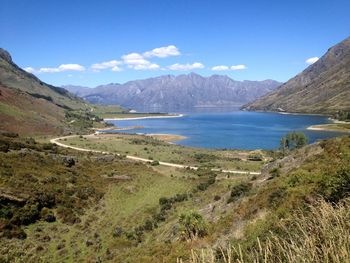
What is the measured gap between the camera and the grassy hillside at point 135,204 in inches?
770

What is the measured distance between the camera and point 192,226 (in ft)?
83.4

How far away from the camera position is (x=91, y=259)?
28.5 m

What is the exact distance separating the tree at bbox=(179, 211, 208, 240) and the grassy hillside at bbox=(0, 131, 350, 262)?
452mm

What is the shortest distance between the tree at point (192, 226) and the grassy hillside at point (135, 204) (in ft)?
1.48

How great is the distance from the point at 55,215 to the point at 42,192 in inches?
164

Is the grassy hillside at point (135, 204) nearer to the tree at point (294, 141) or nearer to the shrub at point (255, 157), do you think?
the shrub at point (255, 157)

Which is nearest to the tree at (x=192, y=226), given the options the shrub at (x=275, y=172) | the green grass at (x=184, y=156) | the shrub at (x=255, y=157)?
the shrub at (x=275, y=172)

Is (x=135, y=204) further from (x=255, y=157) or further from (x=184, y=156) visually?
(x=255, y=157)

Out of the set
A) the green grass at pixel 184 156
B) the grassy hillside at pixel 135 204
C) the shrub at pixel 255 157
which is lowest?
the shrub at pixel 255 157

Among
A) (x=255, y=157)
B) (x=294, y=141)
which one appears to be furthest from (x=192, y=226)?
(x=294, y=141)

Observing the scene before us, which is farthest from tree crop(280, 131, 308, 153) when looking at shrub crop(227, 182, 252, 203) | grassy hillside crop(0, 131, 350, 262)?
shrub crop(227, 182, 252, 203)

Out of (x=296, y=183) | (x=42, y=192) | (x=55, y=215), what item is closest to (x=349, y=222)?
(x=296, y=183)

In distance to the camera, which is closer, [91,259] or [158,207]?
[91,259]

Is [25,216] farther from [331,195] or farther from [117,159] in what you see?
[117,159]
